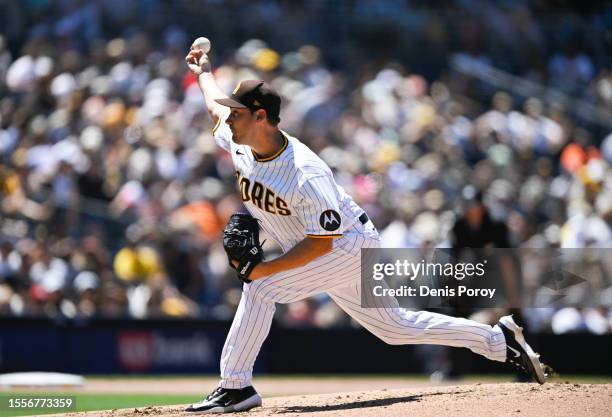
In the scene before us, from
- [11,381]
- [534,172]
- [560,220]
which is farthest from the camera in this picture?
[534,172]

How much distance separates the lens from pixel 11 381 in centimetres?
939

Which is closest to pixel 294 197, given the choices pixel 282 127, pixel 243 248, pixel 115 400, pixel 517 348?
pixel 243 248

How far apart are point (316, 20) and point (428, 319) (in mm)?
10789

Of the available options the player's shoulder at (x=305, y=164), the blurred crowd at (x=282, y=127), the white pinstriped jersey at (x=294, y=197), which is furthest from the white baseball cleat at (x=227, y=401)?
the blurred crowd at (x=282, y=127)

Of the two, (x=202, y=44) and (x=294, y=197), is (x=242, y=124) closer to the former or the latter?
(x=294, y=197)

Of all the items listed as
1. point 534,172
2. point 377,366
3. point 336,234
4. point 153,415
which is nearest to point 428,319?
point 336,234

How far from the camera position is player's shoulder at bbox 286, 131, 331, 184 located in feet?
20.3

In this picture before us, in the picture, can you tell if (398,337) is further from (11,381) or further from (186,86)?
(186,86)

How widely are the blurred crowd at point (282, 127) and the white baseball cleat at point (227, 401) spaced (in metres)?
4.29

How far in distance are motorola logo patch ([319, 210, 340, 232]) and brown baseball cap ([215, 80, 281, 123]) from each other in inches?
23.7

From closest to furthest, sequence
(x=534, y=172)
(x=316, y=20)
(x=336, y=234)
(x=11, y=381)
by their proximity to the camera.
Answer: (x=336, y=234) < (x=11, y=381) < (x=534, y=172) < (x=316, y=20)

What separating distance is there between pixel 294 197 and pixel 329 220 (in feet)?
0.75

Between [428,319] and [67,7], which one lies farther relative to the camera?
[67,7]

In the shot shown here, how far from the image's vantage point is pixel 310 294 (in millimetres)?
6520
